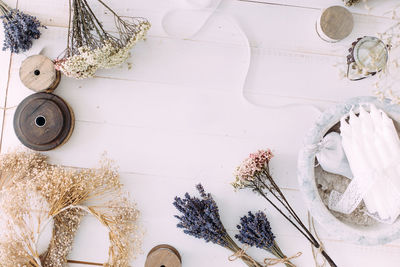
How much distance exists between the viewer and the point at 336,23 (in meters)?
1.49

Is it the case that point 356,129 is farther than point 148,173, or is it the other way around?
point 148,173

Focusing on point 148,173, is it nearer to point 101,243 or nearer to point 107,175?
point 107,175

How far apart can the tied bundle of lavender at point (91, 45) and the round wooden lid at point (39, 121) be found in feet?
0.54

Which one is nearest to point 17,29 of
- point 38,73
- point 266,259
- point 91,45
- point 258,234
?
point 38,73

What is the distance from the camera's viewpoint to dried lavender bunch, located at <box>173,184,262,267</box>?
1412mm

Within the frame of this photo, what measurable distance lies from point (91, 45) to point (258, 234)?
987 millimetres

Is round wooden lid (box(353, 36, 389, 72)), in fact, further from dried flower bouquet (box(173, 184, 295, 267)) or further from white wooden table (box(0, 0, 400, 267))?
dried flower bouquet (box(173, 184, 295, 267))

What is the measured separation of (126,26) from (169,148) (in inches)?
21.1

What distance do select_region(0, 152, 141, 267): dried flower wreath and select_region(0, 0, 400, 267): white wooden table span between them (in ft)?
0.22

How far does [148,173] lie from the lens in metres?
1.54

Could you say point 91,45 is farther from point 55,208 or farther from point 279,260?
point 279,260

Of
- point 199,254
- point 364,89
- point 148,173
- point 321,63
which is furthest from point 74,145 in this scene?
point 364,89

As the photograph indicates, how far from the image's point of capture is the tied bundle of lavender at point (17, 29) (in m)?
1.46

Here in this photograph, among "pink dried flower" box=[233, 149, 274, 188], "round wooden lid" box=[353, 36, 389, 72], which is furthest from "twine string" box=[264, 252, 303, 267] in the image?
"round wooden lid" box=[353, 36, 389, 72]
